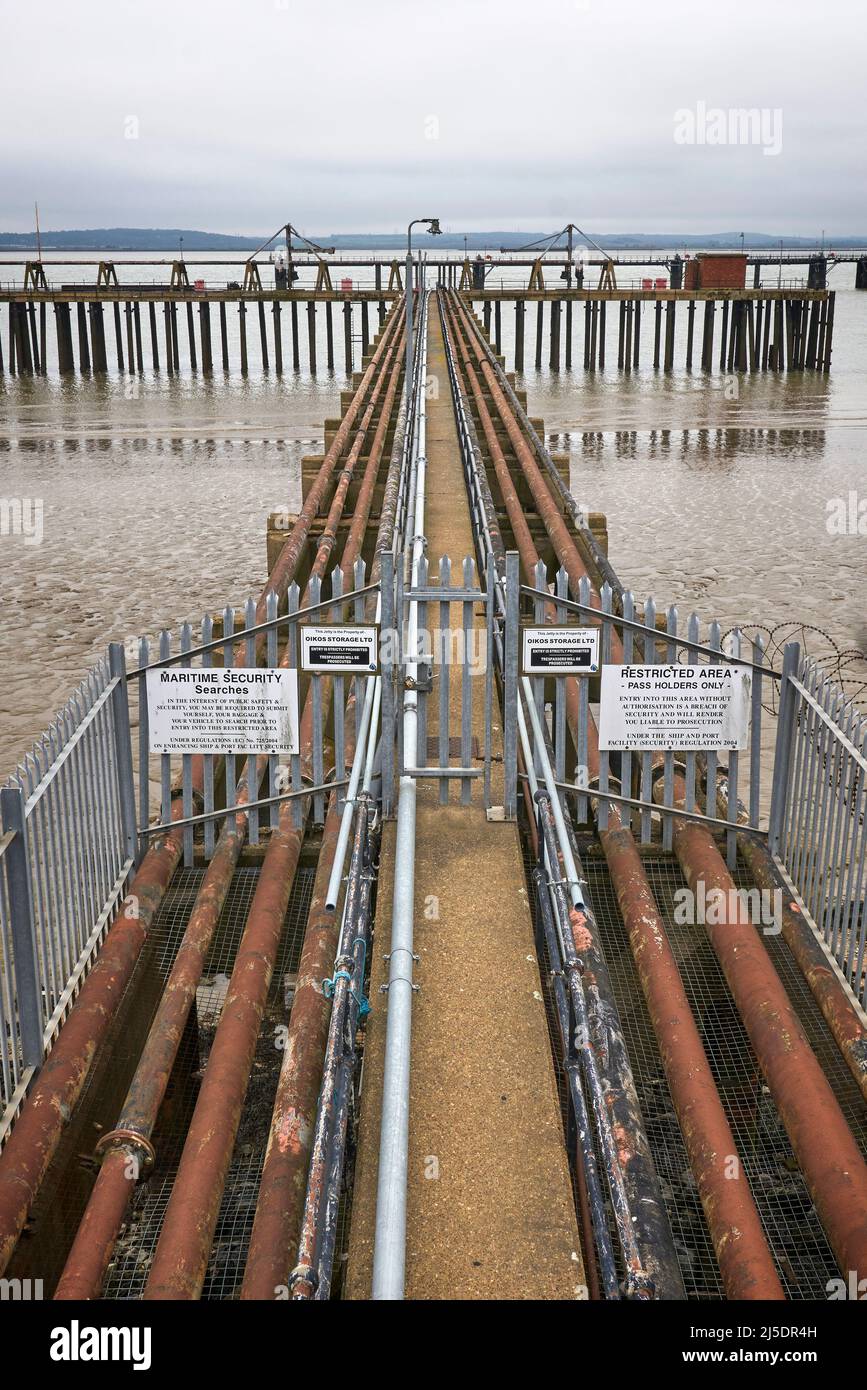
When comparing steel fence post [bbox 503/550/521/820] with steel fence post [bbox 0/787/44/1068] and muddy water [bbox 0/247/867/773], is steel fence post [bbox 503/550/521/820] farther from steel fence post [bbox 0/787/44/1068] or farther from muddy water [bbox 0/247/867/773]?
muddy water [bbox 0/247/867/773]

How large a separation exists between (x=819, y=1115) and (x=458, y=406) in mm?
12946

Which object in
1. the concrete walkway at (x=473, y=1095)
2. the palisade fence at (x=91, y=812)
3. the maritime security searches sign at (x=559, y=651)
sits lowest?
the concrete walkway at (x=473, y=1095)

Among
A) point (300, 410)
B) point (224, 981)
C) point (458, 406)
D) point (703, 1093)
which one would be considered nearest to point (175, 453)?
point (300, 410)

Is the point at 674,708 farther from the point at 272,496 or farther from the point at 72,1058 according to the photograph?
the point at 272,496

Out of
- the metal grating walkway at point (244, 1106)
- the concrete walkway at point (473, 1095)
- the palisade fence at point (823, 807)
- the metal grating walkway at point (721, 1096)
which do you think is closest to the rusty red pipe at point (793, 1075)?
the metal grating walkway at point (721, 1096)

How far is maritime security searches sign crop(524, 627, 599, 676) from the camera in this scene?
5910mm

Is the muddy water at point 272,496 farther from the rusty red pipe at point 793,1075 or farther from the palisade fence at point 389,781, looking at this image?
the rusty red pipe at point 793,1075

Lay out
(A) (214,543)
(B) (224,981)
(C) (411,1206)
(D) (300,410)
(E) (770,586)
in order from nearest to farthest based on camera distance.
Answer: (C) (411,1206) → (B) (224,981) → (E) (770,586) → (A) (214,543) → (D) (300,410)

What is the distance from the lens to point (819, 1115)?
13.8 feet

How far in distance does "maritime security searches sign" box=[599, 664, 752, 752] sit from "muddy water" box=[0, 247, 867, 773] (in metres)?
7.05

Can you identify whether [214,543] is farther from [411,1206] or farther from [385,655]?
[411,1206]

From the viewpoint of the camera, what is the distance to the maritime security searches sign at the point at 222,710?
5906 mm

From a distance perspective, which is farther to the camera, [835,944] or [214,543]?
[214,543]

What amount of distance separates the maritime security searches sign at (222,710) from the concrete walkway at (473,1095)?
786mm
